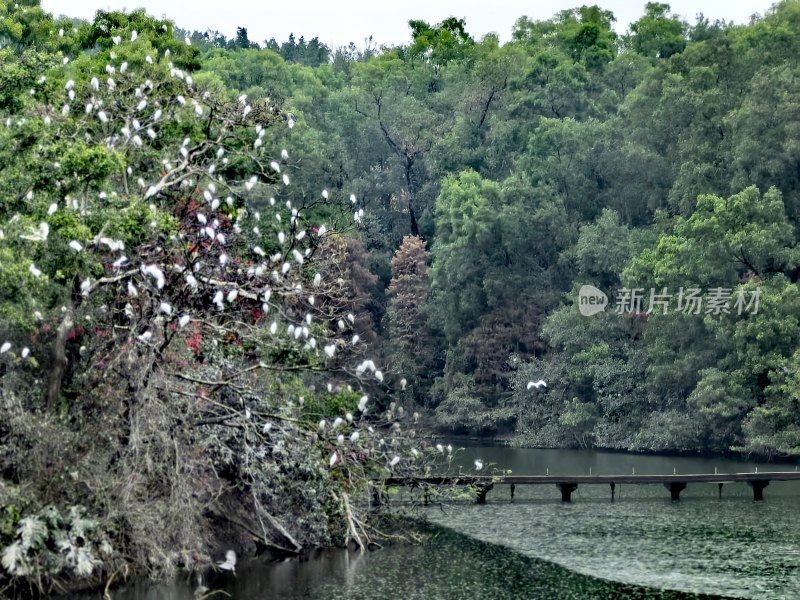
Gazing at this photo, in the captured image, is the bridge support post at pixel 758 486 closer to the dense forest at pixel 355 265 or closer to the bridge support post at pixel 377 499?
the dense forest at pixel 355 265

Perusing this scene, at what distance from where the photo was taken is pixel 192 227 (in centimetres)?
2700

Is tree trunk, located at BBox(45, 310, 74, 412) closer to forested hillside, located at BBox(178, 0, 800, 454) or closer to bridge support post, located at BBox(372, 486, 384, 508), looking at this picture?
bridge support post, located at BBox(372, 486, 384, 508)

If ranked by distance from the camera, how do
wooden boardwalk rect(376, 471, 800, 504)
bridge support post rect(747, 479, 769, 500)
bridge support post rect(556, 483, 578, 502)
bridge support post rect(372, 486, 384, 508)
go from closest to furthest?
bridge support post rect(372, 486, 384, 508) → wooden boardwalk rect(376, 471, 800, 504) → bridge support post rect(556, 483, 578, 502) → bridge support post rect(747, 479, 769, 500)

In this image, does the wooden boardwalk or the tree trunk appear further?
the wooden boardwalk

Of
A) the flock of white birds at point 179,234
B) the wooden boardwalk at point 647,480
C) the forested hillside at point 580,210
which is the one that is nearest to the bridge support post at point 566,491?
the wooden boardwalk at point 647,480

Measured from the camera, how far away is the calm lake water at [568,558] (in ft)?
73.8

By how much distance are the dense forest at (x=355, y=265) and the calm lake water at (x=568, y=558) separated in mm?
1085

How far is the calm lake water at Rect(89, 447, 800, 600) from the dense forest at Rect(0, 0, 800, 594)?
1.08 m

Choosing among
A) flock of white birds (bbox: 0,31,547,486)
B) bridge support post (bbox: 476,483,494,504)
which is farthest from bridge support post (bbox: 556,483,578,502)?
flock of white birds (bbox: 0,31,547,486)

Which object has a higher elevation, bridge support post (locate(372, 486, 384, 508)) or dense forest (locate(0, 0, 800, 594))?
dense forest (locate(0, 0, 800, 594))

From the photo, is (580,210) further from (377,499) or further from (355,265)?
(377,499)

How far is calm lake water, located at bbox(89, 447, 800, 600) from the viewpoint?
73.8 feet

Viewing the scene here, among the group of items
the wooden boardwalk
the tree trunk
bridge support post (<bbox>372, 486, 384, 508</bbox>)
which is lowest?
bridge support post (<bbox>372, 486, 384, 508</bbox>)

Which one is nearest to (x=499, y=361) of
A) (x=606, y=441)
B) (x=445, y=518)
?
(x=606, y=441)
